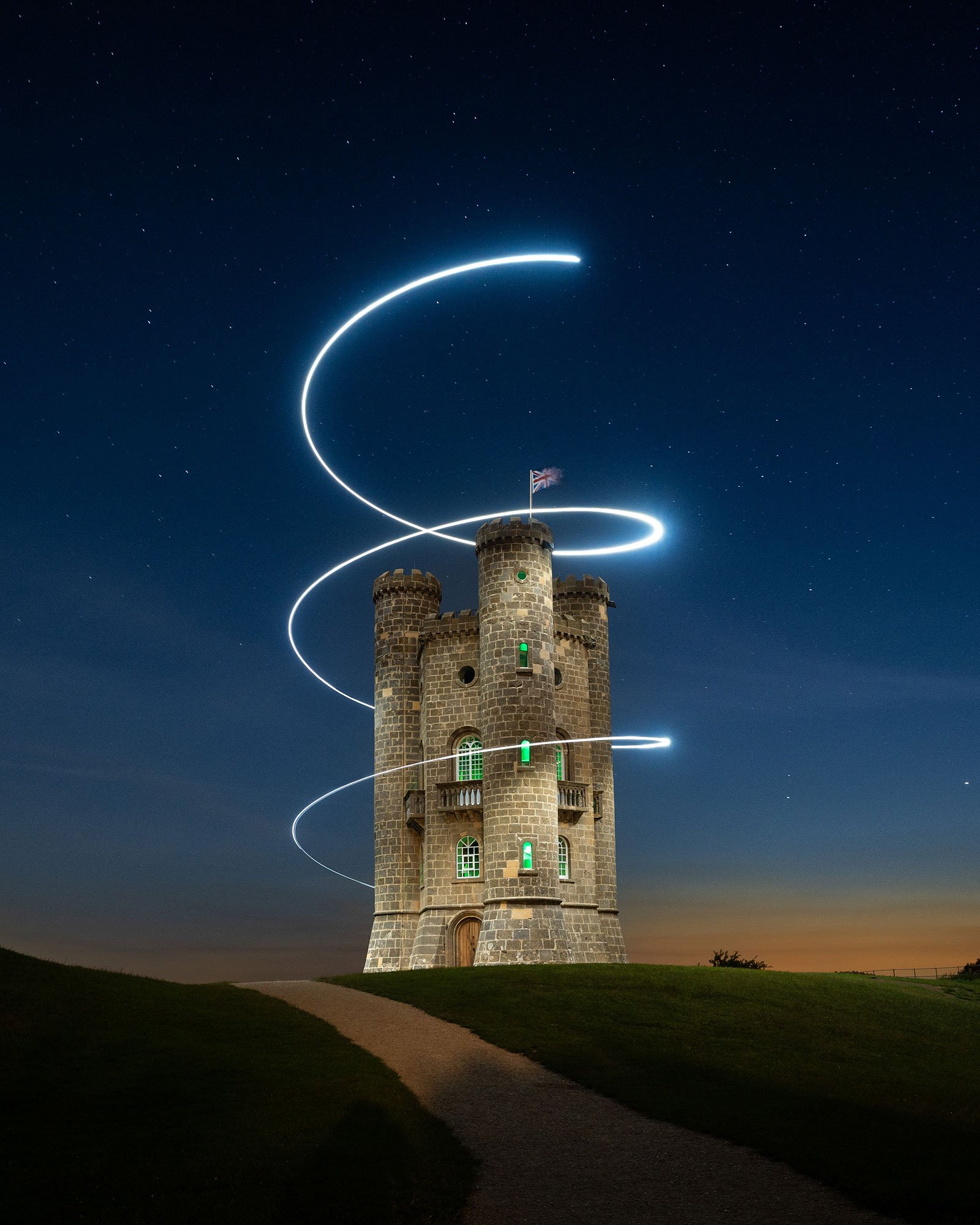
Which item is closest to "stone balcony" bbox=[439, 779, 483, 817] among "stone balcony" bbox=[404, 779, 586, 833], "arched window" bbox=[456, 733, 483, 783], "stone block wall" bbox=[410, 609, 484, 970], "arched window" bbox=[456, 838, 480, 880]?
"stone balcony" bbox=[404, 779, 586, 833]

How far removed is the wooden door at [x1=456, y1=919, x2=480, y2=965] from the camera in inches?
1954

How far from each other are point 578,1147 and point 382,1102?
4.48 m

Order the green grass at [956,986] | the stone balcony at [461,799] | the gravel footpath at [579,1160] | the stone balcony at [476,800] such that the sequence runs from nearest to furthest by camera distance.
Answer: the gravel footpath at [579,1160]
the green grass at [956,986]
the stone balcony at [461,799]
the stone balcony at [476,800]

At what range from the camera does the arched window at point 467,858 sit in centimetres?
5038

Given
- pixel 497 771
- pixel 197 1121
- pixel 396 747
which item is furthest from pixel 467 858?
pixel 197 1121

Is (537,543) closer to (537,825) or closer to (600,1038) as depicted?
(537,825)

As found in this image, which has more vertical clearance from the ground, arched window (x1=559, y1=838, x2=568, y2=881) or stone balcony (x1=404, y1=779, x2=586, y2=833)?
stone balcony (x1=404, y1=779, x2=586, y2=833)

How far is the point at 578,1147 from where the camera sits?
18.5 m

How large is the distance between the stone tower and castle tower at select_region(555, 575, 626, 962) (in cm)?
7

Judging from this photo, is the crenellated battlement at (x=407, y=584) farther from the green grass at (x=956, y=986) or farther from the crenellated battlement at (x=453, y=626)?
the green grass at (x=956, y=986)

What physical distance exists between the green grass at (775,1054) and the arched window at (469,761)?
39.5 feet

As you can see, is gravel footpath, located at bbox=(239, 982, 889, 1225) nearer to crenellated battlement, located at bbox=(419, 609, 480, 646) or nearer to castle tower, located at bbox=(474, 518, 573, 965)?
castle tower, located at bbox=(474, 518, 573, 965)

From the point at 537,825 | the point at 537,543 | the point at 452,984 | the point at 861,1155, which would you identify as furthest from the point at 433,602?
the point at 861,1155

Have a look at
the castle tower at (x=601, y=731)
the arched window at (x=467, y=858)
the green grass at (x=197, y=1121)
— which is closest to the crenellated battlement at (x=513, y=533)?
the castle tower at (x=601, y=731)
